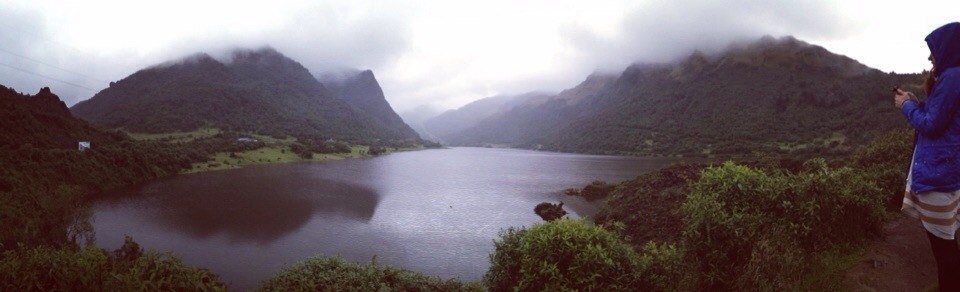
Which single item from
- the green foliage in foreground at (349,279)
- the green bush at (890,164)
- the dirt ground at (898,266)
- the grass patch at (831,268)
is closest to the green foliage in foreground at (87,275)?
the green foliage in foreground at (349,279)

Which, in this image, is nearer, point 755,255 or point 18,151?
point 755,255

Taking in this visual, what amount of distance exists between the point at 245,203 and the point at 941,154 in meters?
68.3

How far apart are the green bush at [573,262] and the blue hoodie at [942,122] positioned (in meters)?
11.4

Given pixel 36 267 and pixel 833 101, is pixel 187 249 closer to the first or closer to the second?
pixel 36 267

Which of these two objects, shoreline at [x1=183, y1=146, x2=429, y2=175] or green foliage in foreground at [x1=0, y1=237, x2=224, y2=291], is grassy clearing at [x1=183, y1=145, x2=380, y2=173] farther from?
green foliage in foreground at [x1=0, y1=237, x2=224, y2=291]

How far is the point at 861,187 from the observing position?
15.0 metres

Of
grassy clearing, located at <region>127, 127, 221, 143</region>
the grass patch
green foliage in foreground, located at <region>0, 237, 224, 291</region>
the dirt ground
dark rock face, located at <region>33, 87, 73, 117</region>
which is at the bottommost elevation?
green foliage in foreground, located at <region>0, 237, 224, 291</region>

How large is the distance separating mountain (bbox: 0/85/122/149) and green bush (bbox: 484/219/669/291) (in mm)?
91332

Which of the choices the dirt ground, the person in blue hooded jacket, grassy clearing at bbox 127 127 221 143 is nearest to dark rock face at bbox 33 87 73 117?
grassy clearing at bbox 127 127 221 143

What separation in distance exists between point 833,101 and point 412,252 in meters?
193

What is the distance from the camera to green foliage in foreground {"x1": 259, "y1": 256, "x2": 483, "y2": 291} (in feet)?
74.0

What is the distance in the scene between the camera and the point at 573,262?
1717 centimetres

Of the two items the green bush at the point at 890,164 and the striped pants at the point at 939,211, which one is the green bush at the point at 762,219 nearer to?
the green bush at the point at 890,164

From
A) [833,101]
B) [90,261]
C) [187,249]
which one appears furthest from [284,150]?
[833,101]
